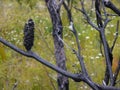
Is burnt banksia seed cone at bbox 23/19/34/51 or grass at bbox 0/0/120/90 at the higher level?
burnt banksia seed cone at bbox 23/19/34/51

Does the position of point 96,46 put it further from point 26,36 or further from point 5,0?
point 26,36

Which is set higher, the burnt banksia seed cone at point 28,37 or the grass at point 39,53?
the burnt banksia seed cone at point 28,37

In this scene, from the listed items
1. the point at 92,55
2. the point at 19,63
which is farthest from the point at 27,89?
the point at 92,55

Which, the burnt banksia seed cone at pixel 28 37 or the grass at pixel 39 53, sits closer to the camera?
the burnt banksia seed cone at pixel 28 37

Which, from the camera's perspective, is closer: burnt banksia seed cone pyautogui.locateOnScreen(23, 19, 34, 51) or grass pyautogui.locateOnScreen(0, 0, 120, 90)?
burnt banksia seed cone pyautogui.locateOnScreen(23, 19, 34, 51)

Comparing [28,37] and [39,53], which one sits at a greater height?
[28,37]

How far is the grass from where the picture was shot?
8.51ft

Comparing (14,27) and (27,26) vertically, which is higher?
(27,26)

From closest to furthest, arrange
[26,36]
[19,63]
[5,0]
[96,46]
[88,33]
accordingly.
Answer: [26,36] → [19,63] → [96,46] → [88,33] → [5,0]

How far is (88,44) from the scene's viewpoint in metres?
3.31

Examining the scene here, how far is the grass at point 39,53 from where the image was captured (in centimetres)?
259

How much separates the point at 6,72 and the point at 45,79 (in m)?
0.28

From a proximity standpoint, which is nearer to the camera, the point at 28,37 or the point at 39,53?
the point at 28,37

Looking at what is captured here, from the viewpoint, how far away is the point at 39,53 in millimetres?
3039
